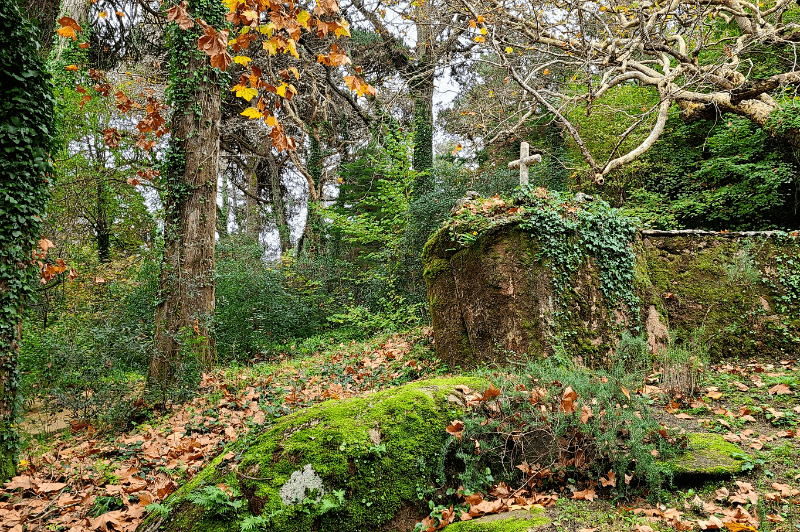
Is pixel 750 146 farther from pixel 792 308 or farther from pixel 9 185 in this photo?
pixel 9 185

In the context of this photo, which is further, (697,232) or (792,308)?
(697,232)

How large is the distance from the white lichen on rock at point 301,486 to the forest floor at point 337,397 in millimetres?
958

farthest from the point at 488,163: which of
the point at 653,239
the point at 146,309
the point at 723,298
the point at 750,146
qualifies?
the point at 146,309

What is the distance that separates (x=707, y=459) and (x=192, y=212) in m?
7.39

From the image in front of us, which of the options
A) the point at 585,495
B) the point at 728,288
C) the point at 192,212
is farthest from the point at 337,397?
the point at 728,288

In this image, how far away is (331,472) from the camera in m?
2.94

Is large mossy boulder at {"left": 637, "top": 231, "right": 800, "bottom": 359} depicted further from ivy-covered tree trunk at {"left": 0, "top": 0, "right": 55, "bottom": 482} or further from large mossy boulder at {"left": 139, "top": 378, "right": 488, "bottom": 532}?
ivy-covered tree trunk at {"left": 0, "top": 0, "right": 55, "bottom": 482}

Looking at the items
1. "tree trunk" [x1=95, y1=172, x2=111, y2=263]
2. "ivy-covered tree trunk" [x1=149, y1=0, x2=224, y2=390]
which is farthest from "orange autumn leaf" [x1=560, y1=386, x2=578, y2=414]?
"tree trunk" [x1=95, y1=172, x2=111, y2=263]

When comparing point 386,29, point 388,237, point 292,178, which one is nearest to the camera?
point 388,237

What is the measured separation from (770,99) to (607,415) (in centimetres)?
947

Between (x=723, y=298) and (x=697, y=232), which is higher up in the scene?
(x=697, y=232)

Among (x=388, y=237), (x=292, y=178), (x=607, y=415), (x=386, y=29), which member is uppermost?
(x=386, y=29)

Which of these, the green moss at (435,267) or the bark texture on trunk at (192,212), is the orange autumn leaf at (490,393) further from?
the bark texture on trunk at (192,212)

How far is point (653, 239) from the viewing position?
298 inches
